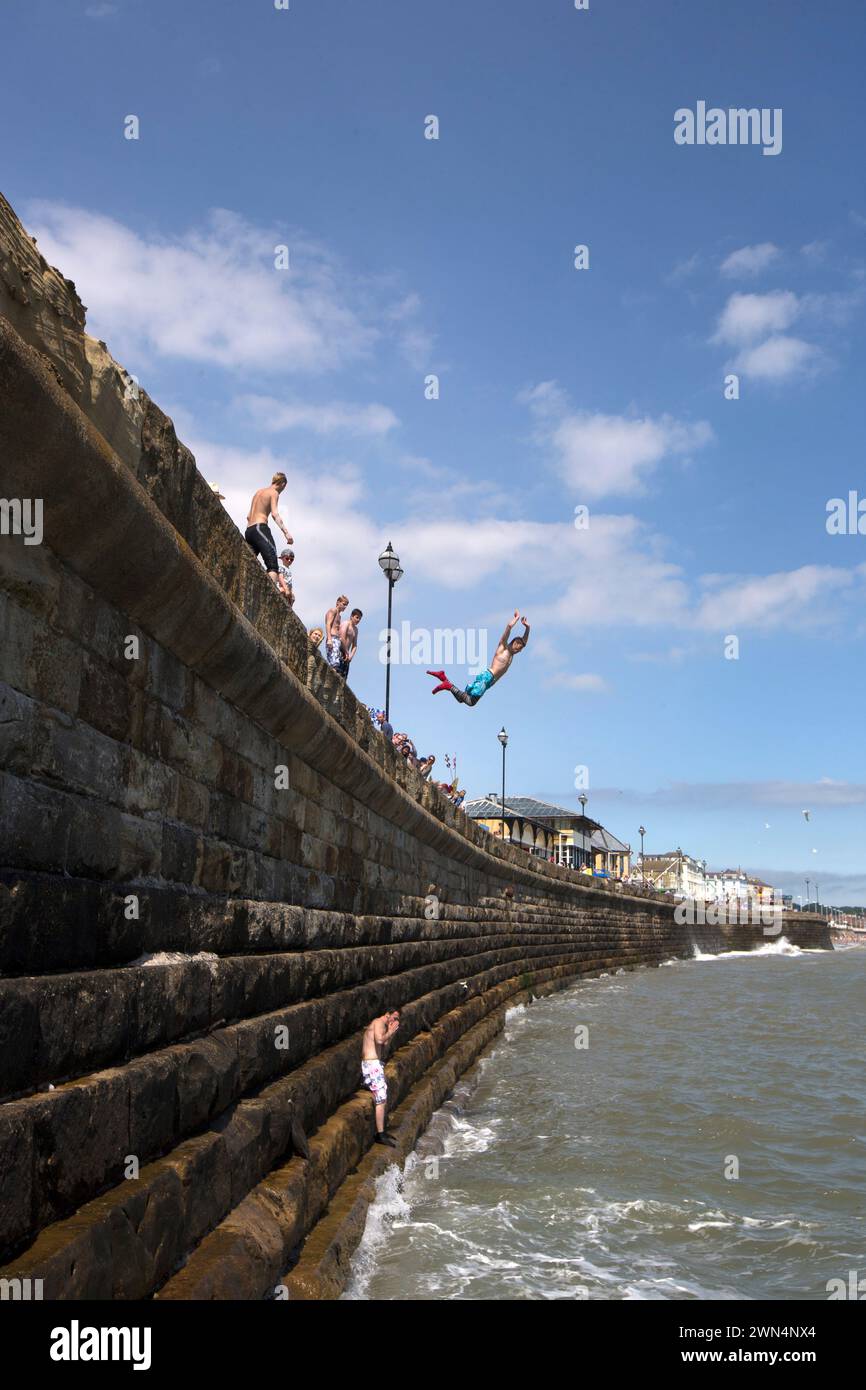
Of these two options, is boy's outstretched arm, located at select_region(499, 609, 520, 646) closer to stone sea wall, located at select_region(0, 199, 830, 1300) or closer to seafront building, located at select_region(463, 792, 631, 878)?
stone sea wall, located at select_region(0, 199, 830, 1300)

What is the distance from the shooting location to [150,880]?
444cm

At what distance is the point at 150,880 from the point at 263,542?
3.65 m

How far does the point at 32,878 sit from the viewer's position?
332 cm

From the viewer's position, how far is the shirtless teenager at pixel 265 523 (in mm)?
7505

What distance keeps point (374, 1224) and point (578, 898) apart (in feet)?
92.2

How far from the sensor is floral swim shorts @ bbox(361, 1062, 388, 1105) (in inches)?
305

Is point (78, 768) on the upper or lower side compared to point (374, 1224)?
upper

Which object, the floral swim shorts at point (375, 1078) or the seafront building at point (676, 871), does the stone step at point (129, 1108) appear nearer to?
the floral swim shorts at point (375, 1078)

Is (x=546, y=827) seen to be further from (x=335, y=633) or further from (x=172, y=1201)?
(x=172, y=1201)

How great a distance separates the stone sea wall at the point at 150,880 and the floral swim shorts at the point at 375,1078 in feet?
0.34

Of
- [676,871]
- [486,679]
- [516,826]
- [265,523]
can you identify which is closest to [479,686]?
[486,679]

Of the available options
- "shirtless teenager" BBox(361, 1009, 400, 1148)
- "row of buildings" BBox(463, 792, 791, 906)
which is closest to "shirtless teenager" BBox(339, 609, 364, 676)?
"shirtless teenager" BBox(361, 1009, 400, 1148)

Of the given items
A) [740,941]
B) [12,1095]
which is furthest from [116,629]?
[740,941]
